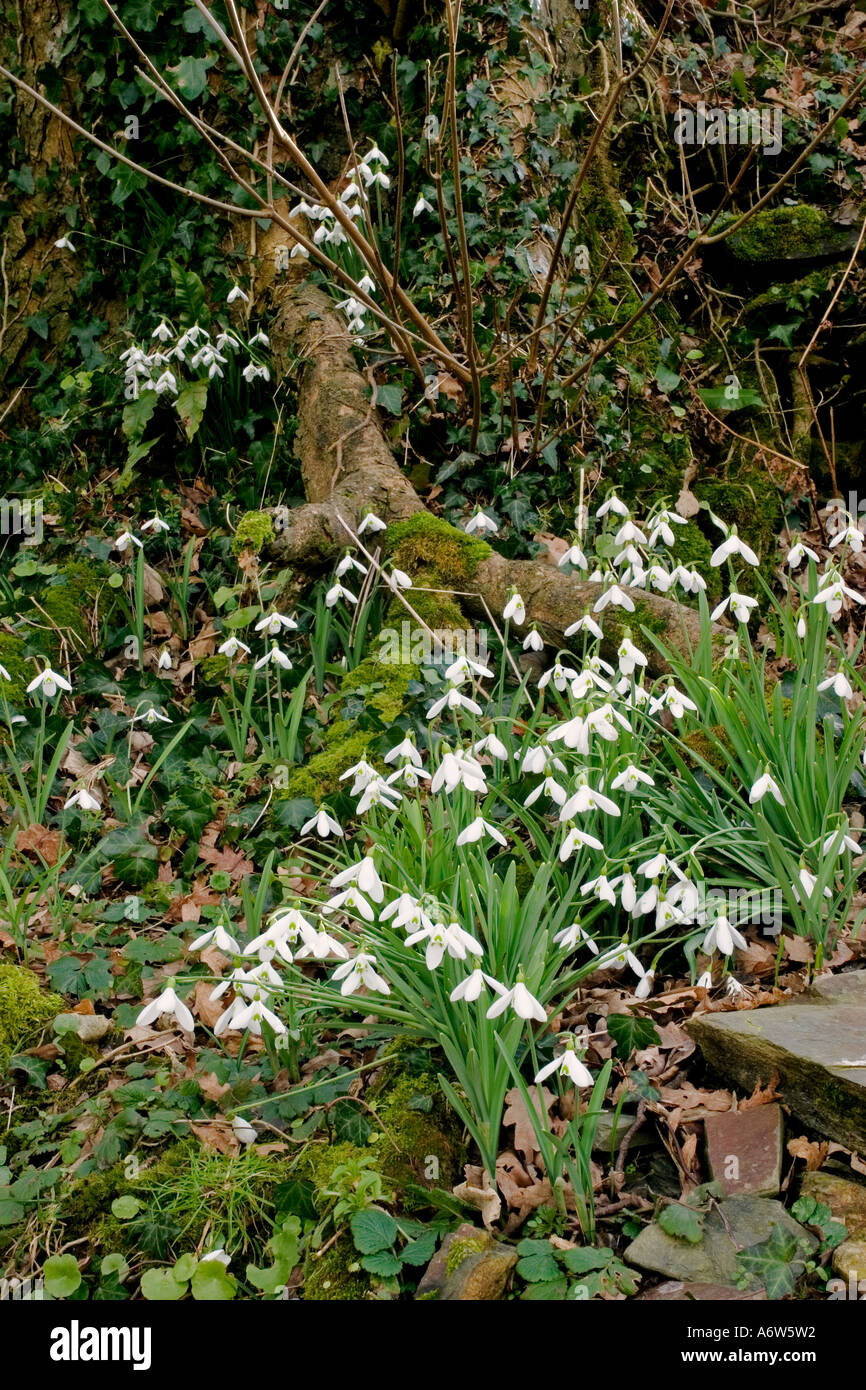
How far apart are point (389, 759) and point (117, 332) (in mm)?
3482

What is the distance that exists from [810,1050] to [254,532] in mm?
2670

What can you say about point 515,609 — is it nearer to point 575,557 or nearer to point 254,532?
point 575,557

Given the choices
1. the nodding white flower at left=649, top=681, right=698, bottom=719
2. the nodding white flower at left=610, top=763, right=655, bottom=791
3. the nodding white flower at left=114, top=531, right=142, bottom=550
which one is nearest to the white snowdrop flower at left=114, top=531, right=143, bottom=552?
the nodding white flower at left=114, top=531, right=142, bottom=550

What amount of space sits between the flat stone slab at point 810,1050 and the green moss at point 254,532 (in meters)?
2.40

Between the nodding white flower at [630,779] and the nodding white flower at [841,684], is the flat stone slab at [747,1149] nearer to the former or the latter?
the nodding white flower at [630,779]

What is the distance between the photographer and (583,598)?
3.48m

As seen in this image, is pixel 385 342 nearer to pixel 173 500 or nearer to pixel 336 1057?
pixel 173 500

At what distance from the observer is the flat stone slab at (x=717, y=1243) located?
175 centimetres

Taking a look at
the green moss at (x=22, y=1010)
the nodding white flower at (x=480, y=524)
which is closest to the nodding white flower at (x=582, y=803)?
the green moss at (x=22, y=1010)

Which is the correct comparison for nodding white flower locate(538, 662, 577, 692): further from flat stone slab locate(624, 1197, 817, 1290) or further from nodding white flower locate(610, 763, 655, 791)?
flat stone slab locate(624, 1197, 817, 1290)

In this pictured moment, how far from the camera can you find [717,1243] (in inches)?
70.4

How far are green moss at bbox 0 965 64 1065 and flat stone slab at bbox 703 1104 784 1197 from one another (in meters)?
1.58

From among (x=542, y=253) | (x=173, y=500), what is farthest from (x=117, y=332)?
(x=542, y=253)

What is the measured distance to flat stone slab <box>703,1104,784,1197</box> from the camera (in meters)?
1.89
